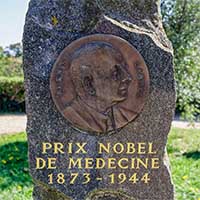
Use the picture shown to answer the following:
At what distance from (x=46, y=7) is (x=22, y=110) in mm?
11885

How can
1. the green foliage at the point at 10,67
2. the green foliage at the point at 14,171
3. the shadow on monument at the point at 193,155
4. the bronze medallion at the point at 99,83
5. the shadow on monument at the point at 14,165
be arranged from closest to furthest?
the bronze medallion at the point at 99,83 < the green foliage at the point at 14,171 < the shadow on monument at the point at 14,165 < the shadow on monument at the point at 193,155 < the green foliage at the point at 10,67

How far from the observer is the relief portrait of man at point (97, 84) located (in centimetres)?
290

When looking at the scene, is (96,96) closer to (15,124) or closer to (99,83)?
(99,83)

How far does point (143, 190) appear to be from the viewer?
3.08m

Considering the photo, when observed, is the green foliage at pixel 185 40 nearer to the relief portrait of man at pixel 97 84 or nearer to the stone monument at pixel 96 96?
the stone monument at pixel 96 96

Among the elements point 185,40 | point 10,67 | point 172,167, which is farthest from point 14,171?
point 10,67

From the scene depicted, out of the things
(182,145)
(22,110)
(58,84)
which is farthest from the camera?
(22,110)

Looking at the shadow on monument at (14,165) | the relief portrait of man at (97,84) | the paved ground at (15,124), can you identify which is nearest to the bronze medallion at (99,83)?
the relief portrait of man at (97,84)

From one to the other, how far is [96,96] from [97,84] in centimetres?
8

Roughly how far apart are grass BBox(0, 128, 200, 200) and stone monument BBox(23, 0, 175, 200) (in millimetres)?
1782

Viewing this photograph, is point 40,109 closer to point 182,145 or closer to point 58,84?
point 58,84

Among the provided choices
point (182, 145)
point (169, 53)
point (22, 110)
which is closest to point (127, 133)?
point (169, 53)

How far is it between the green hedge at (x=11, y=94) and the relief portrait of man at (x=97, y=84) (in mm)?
11572

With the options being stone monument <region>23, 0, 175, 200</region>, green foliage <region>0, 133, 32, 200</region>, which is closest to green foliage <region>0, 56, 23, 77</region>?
green foliage <region>0, 133, 32, 200</region>
